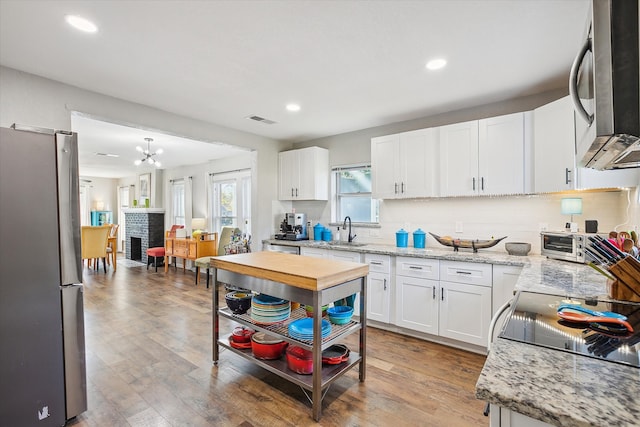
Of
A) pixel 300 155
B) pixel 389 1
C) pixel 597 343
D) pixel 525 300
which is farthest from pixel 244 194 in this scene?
pixel 597 343

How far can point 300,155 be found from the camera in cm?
467

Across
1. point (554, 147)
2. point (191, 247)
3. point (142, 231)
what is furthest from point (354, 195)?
point (142, 231)

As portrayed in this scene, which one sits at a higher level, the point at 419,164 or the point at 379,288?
the point at 419,164

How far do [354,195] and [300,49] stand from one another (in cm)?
254

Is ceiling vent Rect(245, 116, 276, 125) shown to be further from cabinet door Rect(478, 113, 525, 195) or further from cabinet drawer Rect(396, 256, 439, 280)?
cabinet door Rect(478, 113, 525, 195)

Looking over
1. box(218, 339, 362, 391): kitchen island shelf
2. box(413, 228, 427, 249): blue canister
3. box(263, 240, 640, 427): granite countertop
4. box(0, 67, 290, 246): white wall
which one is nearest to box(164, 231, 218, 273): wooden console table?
box(0, 67, 290, 246): white wall

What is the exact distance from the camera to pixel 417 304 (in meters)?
3.23

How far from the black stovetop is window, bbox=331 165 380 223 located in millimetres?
2989

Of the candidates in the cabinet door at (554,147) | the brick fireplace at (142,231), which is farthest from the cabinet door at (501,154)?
the brick fireplace at (142,231)

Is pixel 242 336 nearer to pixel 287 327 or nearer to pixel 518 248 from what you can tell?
pixel 287 327

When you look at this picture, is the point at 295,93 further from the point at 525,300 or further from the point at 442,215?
the point at 525,300

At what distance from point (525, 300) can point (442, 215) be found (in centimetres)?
235

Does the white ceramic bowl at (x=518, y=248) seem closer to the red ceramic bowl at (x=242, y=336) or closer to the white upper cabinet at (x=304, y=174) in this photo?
the white upper cabinet at (x=304, y=174)

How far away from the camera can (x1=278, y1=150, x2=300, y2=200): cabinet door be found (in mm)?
4730
